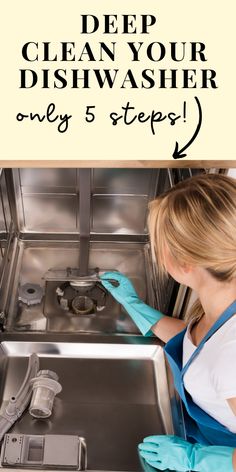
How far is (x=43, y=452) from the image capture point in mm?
1021

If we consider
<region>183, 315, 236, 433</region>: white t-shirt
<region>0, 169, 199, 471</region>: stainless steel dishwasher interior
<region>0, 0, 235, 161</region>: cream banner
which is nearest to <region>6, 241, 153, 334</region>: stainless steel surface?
<region>0, 169, 199, 471</region>: stainless steel dishwasher interior

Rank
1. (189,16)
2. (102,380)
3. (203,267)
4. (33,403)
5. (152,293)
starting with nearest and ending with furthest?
(189,16)
(203,267)
(33,403)
(102,380)
(152,293)

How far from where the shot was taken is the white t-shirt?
35.8 inches

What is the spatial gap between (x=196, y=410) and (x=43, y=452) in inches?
13.0

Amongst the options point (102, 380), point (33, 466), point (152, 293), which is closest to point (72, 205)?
point (152, 293)

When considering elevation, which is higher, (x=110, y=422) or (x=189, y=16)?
(x=189, y=16)

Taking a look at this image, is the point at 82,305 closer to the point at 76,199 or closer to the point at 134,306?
the point at 134,306

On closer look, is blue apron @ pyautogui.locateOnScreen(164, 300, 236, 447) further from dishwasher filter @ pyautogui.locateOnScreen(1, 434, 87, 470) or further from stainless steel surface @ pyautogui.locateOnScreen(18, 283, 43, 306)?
stainless steel surface @ pyautogui.locateOnScreen(18, 283, 43, 306)

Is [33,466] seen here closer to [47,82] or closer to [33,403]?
[33,403]

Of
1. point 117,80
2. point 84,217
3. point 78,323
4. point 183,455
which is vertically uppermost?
point 117,80

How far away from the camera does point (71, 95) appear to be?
772mm

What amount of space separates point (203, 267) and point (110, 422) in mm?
452

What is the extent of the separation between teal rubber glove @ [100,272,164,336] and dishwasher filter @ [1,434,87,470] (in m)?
0.34

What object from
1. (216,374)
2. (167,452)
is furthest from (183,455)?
(216,374)
